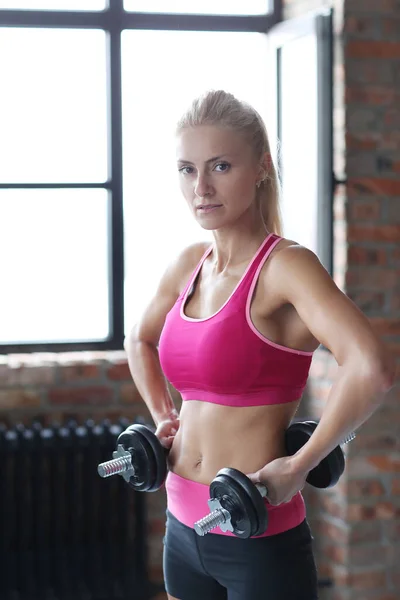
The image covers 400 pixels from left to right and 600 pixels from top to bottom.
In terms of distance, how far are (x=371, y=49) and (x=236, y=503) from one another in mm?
1930

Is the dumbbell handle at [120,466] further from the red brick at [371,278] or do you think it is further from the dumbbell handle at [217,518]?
the red brick at [371,278]

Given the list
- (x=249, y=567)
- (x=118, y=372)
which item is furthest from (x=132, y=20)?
(x=249, y=567)

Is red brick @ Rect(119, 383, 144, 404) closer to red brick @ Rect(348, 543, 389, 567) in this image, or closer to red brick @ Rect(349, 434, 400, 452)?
red brick @ Rect(349, 434, 400, 452)

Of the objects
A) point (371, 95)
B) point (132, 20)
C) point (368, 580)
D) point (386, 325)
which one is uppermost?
point (132, 20)

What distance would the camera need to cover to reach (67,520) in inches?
114

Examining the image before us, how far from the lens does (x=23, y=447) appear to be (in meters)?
2.84

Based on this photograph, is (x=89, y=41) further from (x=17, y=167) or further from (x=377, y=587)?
(x=377, y=587)

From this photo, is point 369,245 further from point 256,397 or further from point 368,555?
point 256,397

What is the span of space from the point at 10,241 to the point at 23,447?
753 millimetres

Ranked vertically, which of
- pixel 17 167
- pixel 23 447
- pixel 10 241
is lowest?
pixel 23 447

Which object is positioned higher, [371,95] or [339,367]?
[371,95]

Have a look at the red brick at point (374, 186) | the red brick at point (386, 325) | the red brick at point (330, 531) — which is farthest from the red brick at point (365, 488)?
the red brick at point (374, 186)

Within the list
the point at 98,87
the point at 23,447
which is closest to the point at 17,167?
the point at 98,87

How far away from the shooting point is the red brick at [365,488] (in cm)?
287
